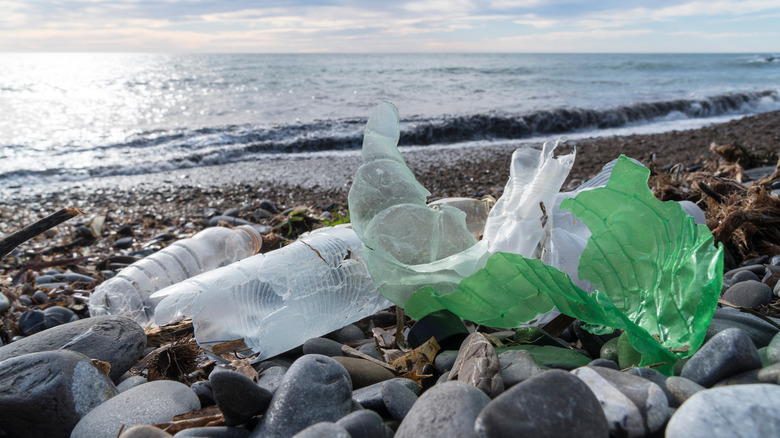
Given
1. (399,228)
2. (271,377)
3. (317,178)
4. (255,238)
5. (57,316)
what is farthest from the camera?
(317,178)

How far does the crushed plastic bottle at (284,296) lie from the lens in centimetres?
190

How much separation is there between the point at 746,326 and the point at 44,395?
193cm

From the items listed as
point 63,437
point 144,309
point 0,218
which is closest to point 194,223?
point 144,309

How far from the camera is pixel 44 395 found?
1337mm

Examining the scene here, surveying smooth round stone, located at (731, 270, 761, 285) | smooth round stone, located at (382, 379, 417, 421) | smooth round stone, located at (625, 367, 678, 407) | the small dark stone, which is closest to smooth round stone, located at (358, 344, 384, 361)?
smooth round stone, located at (382, 379, 417, 421)

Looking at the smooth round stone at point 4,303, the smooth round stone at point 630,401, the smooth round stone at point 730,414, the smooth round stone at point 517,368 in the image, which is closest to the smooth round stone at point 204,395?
the smooth round stone at point 517,368

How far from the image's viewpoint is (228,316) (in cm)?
199

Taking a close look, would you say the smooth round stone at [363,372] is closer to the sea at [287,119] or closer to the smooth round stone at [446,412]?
the smooth round stone at [446,412]

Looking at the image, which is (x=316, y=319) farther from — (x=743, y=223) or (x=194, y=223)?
(x=194, y=223)

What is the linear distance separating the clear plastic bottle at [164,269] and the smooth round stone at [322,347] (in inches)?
45.0

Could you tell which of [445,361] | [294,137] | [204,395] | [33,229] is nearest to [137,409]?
[204,395]

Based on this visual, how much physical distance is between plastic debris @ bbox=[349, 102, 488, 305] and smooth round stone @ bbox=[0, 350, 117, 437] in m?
0.90

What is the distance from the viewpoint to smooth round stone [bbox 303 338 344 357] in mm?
1707

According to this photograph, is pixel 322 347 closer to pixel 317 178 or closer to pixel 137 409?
pixel 137 409
